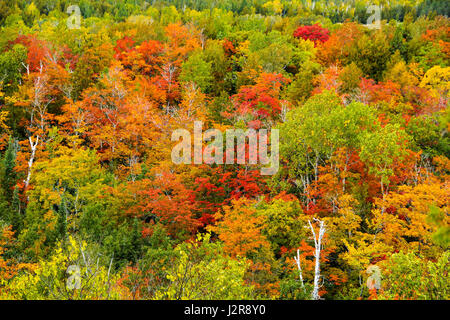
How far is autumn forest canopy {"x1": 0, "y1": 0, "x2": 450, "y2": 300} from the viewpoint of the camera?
20.4 metres

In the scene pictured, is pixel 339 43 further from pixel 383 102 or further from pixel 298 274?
pixel 298 274

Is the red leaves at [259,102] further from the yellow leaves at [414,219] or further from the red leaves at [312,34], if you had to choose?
the red leaves at [312,34]

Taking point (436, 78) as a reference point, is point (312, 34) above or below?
above

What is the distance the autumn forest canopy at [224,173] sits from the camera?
20438mm

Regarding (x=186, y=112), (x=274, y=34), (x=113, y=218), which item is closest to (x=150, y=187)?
(x=113, y=218)

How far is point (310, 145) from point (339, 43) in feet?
116

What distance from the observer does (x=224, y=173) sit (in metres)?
33.7

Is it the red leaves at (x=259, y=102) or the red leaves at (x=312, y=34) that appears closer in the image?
the red leaves at (x=259, y=102)

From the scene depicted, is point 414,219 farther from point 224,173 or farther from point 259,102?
point 259,102

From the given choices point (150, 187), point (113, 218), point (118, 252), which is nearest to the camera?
point (118, 252)

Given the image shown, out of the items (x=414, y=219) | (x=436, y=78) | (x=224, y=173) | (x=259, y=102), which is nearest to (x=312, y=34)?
(x=436, y=78)

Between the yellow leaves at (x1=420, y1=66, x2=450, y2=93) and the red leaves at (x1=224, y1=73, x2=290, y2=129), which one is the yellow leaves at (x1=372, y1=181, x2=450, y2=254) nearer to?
the red leaves at (x1=224, y1=73, x2=290, y2=129)

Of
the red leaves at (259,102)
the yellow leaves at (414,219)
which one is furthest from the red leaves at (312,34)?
the yellow leaves at (414,219)
